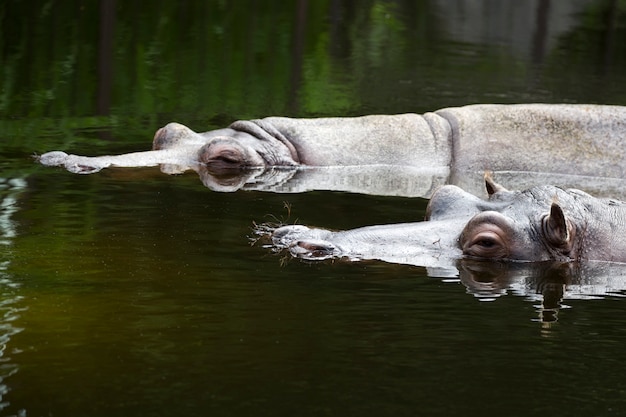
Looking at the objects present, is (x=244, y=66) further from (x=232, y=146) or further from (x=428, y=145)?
(x=232, y=146)

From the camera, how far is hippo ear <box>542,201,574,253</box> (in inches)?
341

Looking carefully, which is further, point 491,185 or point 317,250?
point 491,185

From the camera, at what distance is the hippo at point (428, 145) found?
1341 centimetres

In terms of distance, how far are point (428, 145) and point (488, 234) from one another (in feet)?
17.7

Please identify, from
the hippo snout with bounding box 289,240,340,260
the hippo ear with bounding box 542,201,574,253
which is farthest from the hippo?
the hippo snout with bounding box 289,240,340,260

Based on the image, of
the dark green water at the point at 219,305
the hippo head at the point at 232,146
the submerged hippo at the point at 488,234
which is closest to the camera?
the dark green water at the point at 219,305

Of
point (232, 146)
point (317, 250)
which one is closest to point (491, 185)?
point (317, 250)

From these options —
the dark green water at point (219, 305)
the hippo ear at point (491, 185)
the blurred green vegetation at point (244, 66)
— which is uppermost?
the blurred green vegetation at point (244, 66)

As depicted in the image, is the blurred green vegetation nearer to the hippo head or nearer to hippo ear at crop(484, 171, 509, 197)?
the hippo head

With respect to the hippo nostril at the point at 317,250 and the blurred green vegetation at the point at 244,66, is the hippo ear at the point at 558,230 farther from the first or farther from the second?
the blurred green vegetation at the point at 244,66

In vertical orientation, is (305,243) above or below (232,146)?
below

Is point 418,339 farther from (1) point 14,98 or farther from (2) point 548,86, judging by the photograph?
(2) point 548,86

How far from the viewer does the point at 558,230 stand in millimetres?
8859

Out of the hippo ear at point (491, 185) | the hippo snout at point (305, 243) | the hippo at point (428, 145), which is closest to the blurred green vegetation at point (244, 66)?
the hippo at point (428, 145)
